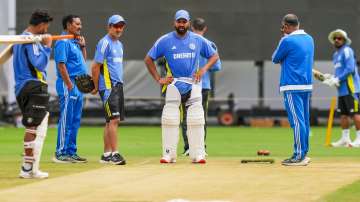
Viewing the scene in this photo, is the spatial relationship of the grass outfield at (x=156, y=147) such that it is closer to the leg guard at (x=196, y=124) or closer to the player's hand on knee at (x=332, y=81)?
the player's hand on knee at (x=332, y=81)

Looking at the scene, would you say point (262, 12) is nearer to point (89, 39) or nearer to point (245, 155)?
point (89, 39)

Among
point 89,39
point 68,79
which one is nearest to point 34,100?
point 68,79

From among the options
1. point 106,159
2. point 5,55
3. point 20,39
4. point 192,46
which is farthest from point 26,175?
point 192,46

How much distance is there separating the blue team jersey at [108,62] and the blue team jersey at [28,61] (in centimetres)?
231

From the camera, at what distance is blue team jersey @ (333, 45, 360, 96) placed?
2034 centimetres

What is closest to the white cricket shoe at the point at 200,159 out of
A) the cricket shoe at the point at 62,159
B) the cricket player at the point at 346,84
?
the cricket shoe at the point at 62,159

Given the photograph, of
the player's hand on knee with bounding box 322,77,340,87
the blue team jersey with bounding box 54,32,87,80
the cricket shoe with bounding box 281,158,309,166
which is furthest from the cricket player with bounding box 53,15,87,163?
the player's hand on knee with bounding box 322,77,340,87

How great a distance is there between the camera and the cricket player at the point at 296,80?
1484 centimetres

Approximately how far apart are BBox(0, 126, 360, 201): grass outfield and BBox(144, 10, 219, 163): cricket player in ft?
3.90

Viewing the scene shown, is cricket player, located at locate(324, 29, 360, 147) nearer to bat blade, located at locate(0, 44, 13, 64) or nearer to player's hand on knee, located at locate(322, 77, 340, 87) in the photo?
player's hand on knee, located at locate(322, 77, 340, 87)

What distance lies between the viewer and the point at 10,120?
1206 inches

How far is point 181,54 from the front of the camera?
14836 millimetres

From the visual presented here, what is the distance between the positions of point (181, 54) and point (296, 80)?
169cm

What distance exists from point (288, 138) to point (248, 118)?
290 inches
